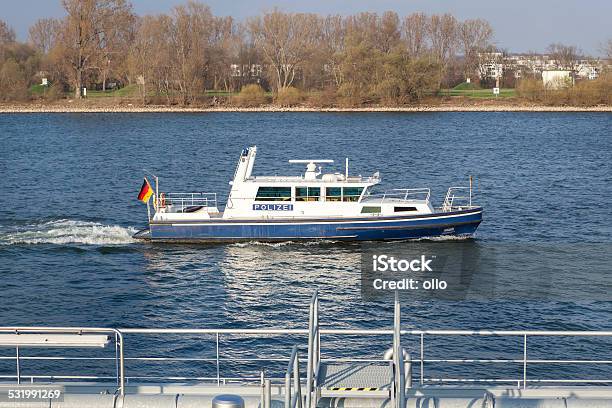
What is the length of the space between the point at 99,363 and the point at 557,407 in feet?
62.7

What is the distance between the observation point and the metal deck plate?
12.7 meters

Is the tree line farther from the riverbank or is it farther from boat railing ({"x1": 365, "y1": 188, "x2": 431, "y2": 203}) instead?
boat railing ({"x1": 365, "y1": 188, "x2": 431, "y2": 203})

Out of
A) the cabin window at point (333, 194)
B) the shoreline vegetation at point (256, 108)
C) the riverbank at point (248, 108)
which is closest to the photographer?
the cabin window at point (333, 194)

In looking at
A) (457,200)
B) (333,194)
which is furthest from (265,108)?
(333,194)

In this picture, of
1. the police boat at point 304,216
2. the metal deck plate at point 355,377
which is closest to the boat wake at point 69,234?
the police boat at point 304,216

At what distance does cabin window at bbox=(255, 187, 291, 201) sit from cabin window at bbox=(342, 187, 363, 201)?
110 inches

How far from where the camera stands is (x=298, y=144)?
109000mm

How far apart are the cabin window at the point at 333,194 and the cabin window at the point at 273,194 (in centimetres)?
191

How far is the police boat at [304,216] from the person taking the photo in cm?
4709

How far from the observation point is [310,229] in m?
47.2

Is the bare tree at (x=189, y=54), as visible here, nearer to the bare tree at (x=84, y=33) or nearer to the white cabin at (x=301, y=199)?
the bare tree at (x=84, y=33)

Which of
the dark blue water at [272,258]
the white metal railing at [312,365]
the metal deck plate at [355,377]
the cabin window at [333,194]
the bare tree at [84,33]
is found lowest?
the dark blue water at [272,258]

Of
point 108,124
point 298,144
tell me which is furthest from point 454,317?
point 108,124

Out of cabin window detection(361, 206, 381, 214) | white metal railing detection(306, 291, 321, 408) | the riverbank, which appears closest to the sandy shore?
the riverbank
